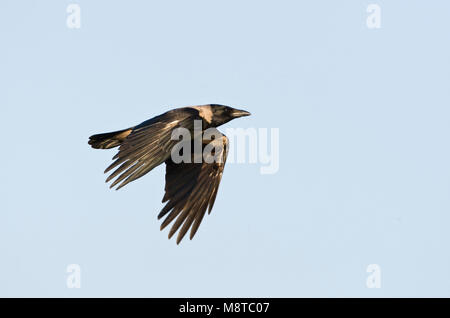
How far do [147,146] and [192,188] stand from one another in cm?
146

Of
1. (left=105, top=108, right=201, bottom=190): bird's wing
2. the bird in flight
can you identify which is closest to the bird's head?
the bird in flight

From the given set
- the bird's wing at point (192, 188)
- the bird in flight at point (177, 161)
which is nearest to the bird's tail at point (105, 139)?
the bird in flight at point (177, 161)

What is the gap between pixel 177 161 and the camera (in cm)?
1166

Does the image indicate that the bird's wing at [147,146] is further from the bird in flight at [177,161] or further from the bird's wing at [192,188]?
the bird's wing at [192,188]

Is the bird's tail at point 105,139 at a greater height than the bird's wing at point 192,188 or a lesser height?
greater

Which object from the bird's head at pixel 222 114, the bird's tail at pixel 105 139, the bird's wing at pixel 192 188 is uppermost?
the bird's head at pixel 222 114

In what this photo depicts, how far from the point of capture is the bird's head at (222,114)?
12000 millimetres

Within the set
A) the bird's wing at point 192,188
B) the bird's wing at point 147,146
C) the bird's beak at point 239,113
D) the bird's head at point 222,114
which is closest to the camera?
the bird's wing at point 147,146

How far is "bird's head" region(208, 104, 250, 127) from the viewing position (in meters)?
12.0

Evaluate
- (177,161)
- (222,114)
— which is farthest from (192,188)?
(222,114)

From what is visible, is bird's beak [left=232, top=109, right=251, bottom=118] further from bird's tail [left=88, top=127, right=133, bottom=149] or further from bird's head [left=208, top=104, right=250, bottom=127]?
bird's tail [left=88, top=127, right=133, bottom=149]

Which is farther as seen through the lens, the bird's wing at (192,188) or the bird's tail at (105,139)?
the bird's tail at (105,139)
